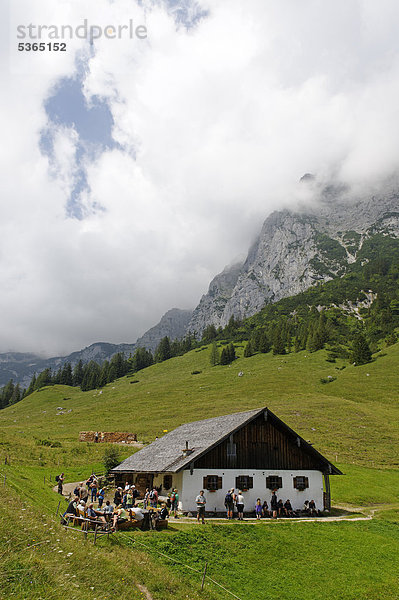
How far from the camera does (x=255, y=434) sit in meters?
29.9

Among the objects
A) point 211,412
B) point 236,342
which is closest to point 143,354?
point 236,342

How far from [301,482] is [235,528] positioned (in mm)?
11124

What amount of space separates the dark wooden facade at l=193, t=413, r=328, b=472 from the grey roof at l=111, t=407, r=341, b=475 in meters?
0.26

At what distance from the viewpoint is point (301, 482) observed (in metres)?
29.8

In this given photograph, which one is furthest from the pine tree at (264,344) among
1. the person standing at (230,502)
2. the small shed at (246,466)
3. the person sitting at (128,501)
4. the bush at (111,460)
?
the person sitting at (128,501)

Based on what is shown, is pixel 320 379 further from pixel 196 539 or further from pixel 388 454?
pixel 196 539

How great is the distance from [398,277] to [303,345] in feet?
269

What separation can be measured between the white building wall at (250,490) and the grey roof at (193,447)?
4.46 feet

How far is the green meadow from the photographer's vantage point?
11180 mm

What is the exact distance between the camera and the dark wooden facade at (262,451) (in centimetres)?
2812

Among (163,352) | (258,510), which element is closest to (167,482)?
(258,510)

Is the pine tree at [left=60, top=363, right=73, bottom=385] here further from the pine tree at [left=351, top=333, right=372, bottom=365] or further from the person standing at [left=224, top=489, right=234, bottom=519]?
the person standing at [left=224, top=489, right=234, bottom=519]

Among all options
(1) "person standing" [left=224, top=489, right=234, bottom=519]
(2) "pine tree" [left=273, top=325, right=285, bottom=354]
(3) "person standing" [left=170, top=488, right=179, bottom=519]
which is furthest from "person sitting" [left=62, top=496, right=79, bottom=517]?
(2) "pine tree" [left=273, top=325, right=285, bottom=354]

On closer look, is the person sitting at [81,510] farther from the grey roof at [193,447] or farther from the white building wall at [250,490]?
the white building wall at [250,490]
